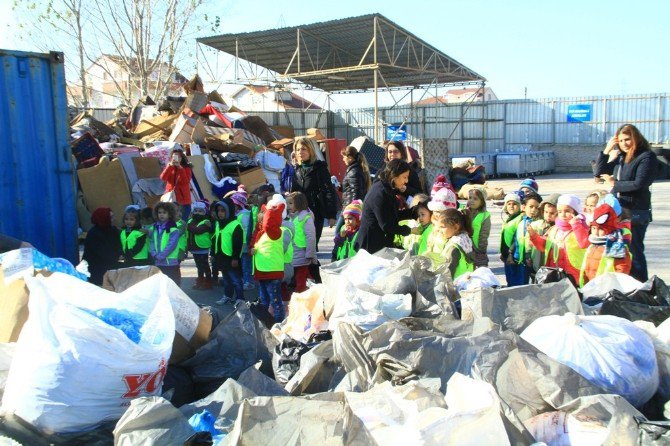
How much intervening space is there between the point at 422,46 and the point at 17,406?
813 inches

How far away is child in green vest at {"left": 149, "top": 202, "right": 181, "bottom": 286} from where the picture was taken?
245 inches

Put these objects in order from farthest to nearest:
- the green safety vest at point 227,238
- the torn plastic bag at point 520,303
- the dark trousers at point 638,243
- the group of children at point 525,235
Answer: the green safety vest at point 227,238 < the dark trousers at point 638,243 < the group of children at point 525,235 < the torn plastic bag at point 520,303

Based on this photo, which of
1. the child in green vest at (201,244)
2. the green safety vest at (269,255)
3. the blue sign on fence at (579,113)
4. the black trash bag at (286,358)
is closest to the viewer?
the black trash bag at (286,358)

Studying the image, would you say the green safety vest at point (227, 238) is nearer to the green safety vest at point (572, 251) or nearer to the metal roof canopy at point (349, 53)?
the green safety vest at point (572, 251)

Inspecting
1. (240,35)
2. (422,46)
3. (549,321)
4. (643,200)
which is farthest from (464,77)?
(549,321)

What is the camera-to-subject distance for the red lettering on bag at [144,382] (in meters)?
2.71

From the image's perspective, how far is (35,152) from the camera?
5.57 metres

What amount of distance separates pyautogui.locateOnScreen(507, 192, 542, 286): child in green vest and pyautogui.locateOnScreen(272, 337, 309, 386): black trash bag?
315cm

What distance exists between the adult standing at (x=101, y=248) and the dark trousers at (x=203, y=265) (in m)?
1.16

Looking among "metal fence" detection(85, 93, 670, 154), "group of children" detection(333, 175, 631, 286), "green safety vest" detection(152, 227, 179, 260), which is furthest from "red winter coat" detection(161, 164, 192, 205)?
"metal fence" detection(85, 93, 670, 154)

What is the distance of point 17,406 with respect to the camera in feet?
8.64

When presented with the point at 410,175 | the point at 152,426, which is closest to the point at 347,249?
the point at 410,175

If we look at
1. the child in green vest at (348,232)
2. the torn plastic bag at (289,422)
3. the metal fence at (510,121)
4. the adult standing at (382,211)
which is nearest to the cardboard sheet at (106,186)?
the child in green vest at (348,232)

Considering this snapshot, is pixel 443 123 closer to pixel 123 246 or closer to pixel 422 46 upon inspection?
pixel 422 46
